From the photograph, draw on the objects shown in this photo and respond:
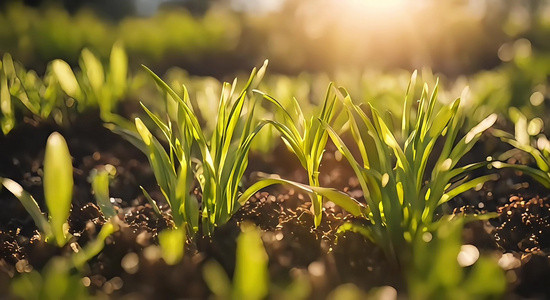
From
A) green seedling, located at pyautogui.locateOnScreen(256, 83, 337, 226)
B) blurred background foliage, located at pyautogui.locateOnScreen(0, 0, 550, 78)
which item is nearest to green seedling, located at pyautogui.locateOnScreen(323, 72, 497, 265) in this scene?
green seedling, located at pyautogui.locateOnScreen(256, 83, 337, 226)

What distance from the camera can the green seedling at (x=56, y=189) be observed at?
1253mm

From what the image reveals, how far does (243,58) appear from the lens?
285 inches

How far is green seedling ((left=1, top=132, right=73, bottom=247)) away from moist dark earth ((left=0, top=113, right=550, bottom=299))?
4 centimetres

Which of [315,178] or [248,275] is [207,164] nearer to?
[315,178]

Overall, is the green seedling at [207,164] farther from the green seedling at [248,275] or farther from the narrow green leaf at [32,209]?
the green seedling at [248,275]

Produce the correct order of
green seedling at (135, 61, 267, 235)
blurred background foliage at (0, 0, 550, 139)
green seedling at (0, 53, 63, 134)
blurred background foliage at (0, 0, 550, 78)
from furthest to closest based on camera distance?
blurred background foliage at (0, 0, 550, 78) < blurred background foliage at (0, 0, 550, 139) < green seedling at (0, 53, 63, 134) < green seedling at (135, 61, 267, 235)

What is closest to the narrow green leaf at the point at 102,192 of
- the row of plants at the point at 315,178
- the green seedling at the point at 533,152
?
the row of plants at the point at 315,178

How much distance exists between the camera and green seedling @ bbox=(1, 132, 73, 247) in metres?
1.25

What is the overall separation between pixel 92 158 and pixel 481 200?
1.54 m

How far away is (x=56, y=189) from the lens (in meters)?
1.32

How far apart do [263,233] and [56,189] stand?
528mm

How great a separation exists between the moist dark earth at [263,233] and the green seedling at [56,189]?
40 mm

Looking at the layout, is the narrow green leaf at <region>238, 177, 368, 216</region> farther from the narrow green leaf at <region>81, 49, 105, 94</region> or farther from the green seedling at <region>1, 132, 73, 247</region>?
the narrow green leaf at <region>81, 49, 105, 94</region>

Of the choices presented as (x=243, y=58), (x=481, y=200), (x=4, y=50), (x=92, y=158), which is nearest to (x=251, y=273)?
(x=481, y=200)
